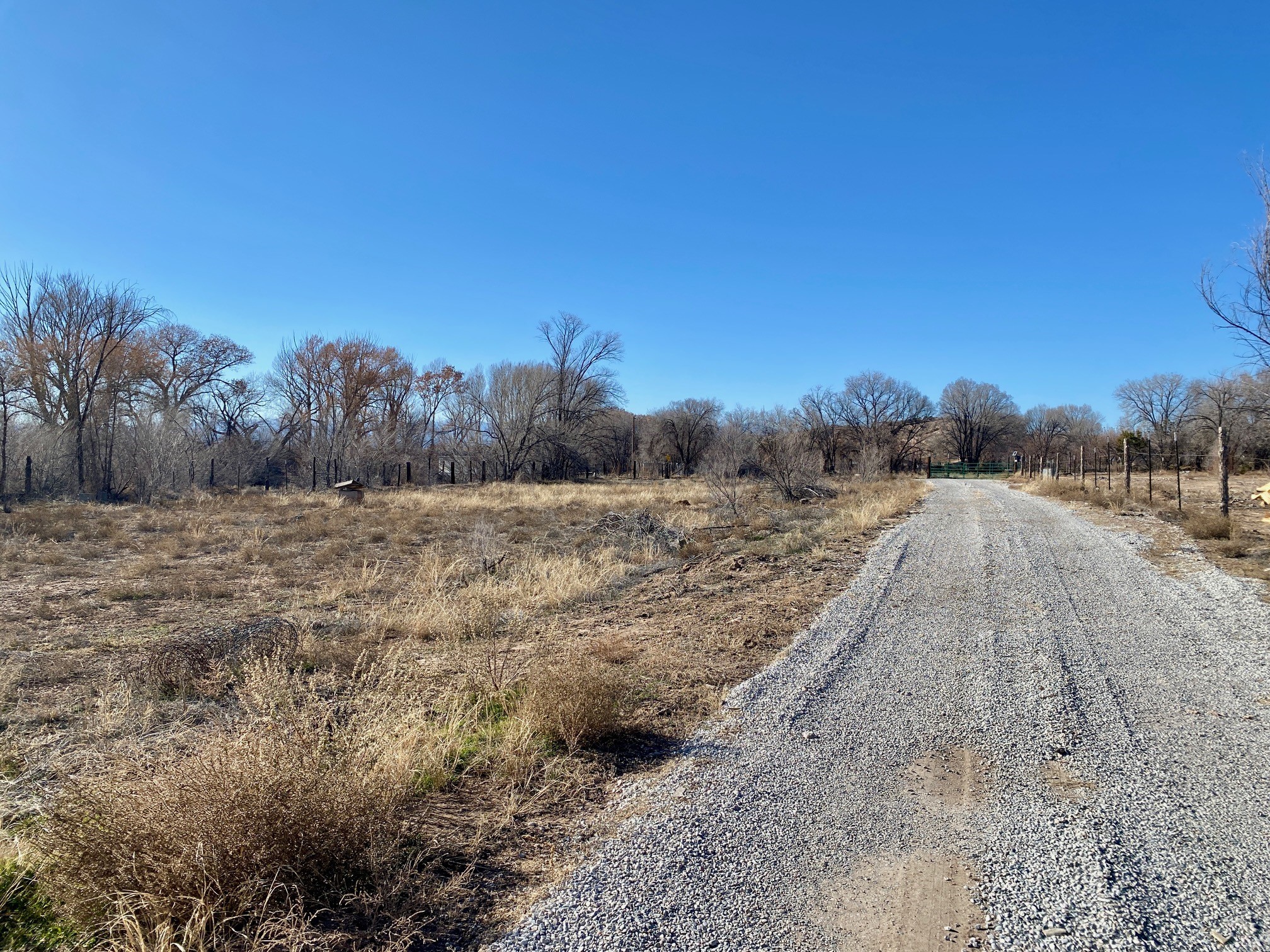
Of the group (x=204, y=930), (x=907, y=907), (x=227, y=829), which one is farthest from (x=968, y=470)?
(x=204, y=930)

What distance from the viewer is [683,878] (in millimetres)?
3014

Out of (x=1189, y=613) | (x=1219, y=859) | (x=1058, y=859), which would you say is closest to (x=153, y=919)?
(x=1058, y=859)

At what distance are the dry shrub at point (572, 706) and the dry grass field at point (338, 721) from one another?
2 centimetres

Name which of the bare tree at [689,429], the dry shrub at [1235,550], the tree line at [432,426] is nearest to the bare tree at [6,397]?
the tree line at [432,426]

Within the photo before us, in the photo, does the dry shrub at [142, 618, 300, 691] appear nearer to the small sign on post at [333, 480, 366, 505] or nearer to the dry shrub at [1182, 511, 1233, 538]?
the dry shrub at [1182, 511, 1233, 538]

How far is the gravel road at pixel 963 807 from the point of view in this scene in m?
2.73

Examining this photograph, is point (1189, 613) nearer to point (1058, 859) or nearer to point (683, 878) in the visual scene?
point (1058, 859)

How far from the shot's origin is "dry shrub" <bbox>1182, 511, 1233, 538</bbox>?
12625 mm

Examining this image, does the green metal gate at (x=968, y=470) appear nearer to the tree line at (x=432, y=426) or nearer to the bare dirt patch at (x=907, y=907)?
the tree line at (x=432, y=426)

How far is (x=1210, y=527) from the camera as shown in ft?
42.1

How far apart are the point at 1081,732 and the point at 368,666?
20.0 ft

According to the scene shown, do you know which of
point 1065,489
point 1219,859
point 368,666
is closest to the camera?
point 1219,859

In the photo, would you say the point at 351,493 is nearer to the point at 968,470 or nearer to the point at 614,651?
the point at 614,651

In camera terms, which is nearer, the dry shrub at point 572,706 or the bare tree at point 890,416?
the dry shrub at point 572,706
